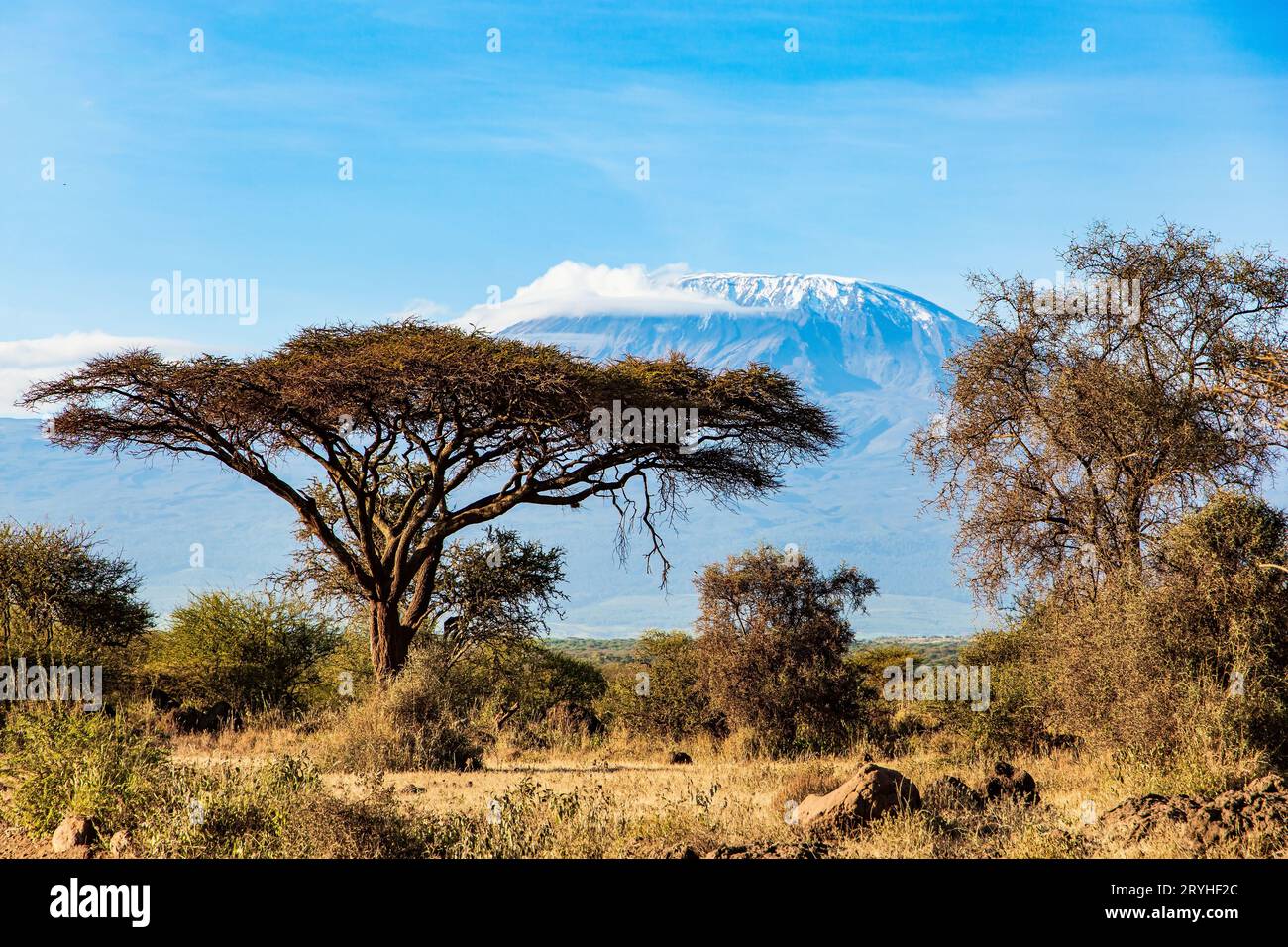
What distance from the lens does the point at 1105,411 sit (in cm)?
1941

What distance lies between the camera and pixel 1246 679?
14.0 meters

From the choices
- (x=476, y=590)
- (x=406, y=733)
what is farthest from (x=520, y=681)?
(x=406, y=733)

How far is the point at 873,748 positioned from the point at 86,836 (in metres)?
13.2

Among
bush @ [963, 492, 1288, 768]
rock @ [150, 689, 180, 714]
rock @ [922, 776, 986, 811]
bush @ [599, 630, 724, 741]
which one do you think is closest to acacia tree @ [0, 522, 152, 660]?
rock @ [150, 689, 180, 714]

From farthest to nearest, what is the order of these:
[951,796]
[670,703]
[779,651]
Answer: [670,703], [779,651], [951,796]

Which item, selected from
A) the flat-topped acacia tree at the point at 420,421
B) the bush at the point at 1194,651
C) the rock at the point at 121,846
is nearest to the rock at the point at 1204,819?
the bush at the point at 1194,651

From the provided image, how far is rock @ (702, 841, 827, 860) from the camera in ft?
30.8

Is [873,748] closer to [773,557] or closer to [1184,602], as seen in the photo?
[773,557]

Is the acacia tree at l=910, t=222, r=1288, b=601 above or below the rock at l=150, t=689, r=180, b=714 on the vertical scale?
above

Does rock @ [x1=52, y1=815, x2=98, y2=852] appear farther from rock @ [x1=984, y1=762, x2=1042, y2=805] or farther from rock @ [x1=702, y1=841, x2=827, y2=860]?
rock @ [x1=984, y1=762, x2=1042, y2=805]

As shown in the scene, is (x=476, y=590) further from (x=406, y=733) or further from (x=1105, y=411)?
(x=1105, y=411)

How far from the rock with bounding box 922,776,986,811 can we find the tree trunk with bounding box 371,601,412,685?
12.3 m

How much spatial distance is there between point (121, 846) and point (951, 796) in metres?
7.90

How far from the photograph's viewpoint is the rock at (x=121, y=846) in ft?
32.7
